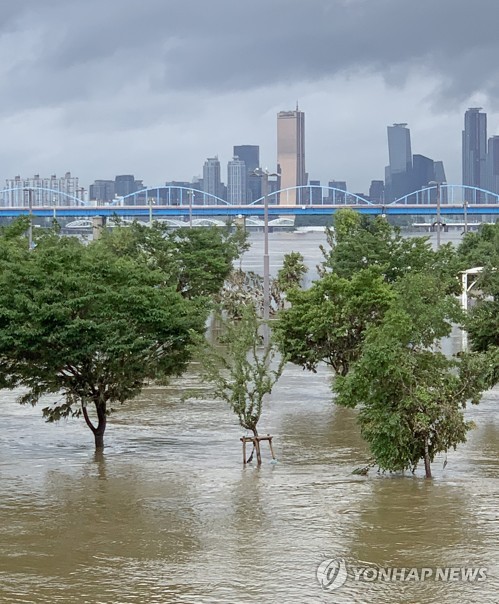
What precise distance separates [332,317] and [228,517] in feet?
49.1

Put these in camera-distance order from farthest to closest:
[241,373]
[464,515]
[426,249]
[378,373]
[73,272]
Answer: [426,249]
[73,272]
[241,373]
[378,373]
[464,515]

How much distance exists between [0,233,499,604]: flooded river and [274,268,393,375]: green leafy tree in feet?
11.7

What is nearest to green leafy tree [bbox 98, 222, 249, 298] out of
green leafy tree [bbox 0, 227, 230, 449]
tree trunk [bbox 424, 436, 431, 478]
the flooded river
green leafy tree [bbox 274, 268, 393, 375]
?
green leafy tree [bbox 274, 268, 393, 375]

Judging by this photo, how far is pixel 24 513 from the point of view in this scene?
2248 centimetres

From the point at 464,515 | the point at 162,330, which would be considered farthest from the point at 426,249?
the point at 464,515

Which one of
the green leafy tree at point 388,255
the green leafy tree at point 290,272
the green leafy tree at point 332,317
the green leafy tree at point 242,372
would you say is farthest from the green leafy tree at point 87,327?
the green leafy tree at point 290,272

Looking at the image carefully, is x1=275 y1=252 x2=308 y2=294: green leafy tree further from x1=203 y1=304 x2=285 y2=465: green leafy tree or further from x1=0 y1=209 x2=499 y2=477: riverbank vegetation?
x1=203 y1=304 x2=285 y2=465: green leafy tree

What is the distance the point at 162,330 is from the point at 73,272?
2498 mm

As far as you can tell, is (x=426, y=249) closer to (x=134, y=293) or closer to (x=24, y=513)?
(x=134, y=293)

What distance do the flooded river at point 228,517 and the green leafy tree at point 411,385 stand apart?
0.86m

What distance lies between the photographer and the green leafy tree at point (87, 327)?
27.1 meters

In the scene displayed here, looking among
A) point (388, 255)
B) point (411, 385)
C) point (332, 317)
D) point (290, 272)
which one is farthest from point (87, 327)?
point (290, 272)

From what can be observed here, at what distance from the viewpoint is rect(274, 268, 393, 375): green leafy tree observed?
3616cm

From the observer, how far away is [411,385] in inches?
968
